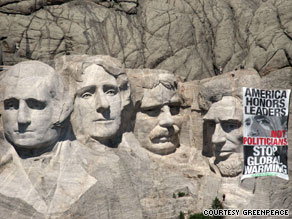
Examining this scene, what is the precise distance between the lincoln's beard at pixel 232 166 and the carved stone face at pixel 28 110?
3353mm

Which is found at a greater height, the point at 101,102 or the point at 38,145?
the point at 101,102

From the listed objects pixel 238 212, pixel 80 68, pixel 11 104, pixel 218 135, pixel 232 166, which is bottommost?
pixel 238 212

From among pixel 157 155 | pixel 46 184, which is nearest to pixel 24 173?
pixel 46 184

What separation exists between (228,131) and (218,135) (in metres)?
0.21

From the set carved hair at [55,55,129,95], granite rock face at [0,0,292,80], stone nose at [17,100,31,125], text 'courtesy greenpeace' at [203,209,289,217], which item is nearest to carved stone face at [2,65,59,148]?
stone nose at [17,100,31,125]

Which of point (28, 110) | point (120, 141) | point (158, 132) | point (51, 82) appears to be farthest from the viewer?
point (158, 132)

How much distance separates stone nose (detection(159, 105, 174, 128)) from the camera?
37.1ft

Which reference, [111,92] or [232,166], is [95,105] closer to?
[111,92]

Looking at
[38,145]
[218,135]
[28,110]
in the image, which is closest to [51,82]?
[28,110]

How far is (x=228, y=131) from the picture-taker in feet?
35.3

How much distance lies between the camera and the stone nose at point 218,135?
421 inches

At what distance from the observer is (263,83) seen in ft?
35.6

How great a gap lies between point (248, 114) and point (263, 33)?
25.8 ft

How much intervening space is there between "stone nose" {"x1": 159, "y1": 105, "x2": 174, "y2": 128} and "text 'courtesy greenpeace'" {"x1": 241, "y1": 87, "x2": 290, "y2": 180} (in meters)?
1.56
